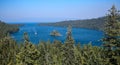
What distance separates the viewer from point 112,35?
24438mm

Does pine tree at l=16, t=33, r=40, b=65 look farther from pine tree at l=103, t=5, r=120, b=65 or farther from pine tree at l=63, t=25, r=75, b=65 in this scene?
pine tree at l=63, t=25, r=75, b=65

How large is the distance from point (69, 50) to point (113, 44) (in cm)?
3866

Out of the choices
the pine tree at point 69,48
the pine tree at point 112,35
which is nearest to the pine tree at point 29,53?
the pine tree at point 112,35

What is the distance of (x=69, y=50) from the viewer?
62688 millimetres

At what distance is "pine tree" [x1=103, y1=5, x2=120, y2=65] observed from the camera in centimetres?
2439

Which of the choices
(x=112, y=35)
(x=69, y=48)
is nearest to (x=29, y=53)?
(x=112, y=35)

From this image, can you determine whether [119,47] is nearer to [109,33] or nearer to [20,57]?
[109,33]

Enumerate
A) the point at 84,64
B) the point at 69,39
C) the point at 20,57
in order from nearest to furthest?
the point at 20,57, the point at 84,64, the point at 69,39

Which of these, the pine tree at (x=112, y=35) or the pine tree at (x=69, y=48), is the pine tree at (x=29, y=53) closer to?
the pine tree at (x=112, y=35)

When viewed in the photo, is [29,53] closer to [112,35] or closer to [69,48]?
[112,35]

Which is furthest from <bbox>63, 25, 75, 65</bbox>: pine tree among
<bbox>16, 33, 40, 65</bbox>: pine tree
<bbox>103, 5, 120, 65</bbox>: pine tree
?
<bbox>103, 5, 120, 65</bbox>: pine tree

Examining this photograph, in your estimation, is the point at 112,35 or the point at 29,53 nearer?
the point at 112,35

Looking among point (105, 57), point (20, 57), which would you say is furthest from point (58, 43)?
point (105, 57)

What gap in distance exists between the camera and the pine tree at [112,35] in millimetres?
24391
